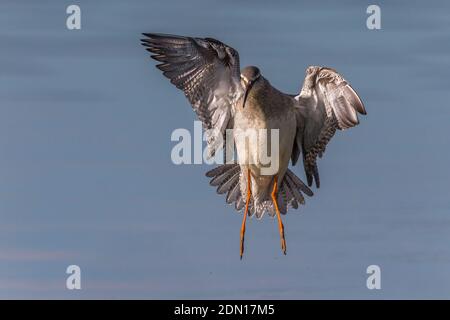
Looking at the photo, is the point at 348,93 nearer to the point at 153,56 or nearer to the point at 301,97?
the point at 301,97

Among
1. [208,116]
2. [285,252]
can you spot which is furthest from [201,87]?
[285,252]

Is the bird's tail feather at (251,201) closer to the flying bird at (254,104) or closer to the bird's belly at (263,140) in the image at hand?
the flying bird at (254,104)

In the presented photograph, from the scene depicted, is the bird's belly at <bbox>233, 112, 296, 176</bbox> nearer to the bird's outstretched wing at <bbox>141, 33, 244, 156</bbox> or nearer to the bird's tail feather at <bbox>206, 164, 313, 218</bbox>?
the bird's outstretched wing at <bbox>141, 33, 244, 156</bbox>

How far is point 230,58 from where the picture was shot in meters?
22.8

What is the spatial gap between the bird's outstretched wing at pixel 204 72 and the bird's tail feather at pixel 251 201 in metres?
0.67

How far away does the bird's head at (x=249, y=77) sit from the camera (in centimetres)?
2272

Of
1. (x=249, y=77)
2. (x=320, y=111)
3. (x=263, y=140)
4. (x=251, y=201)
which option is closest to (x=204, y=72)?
(x=249, y=77)

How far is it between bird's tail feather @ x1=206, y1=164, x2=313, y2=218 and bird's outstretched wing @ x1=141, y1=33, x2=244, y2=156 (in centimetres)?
67

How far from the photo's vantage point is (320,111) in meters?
23.4

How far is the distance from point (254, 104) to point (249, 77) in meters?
0.34

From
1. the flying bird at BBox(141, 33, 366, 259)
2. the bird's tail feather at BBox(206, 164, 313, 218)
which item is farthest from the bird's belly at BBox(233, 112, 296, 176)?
the bird's tail feather at BBox(206, 164, 313, 218)

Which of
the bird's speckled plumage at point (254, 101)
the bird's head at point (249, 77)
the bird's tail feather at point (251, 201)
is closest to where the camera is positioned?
the bird's head at point (249, 77)

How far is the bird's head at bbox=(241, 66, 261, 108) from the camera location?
2272 cm

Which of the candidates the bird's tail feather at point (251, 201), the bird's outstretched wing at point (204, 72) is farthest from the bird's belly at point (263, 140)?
the bird's tail feather at point (251, 201)
